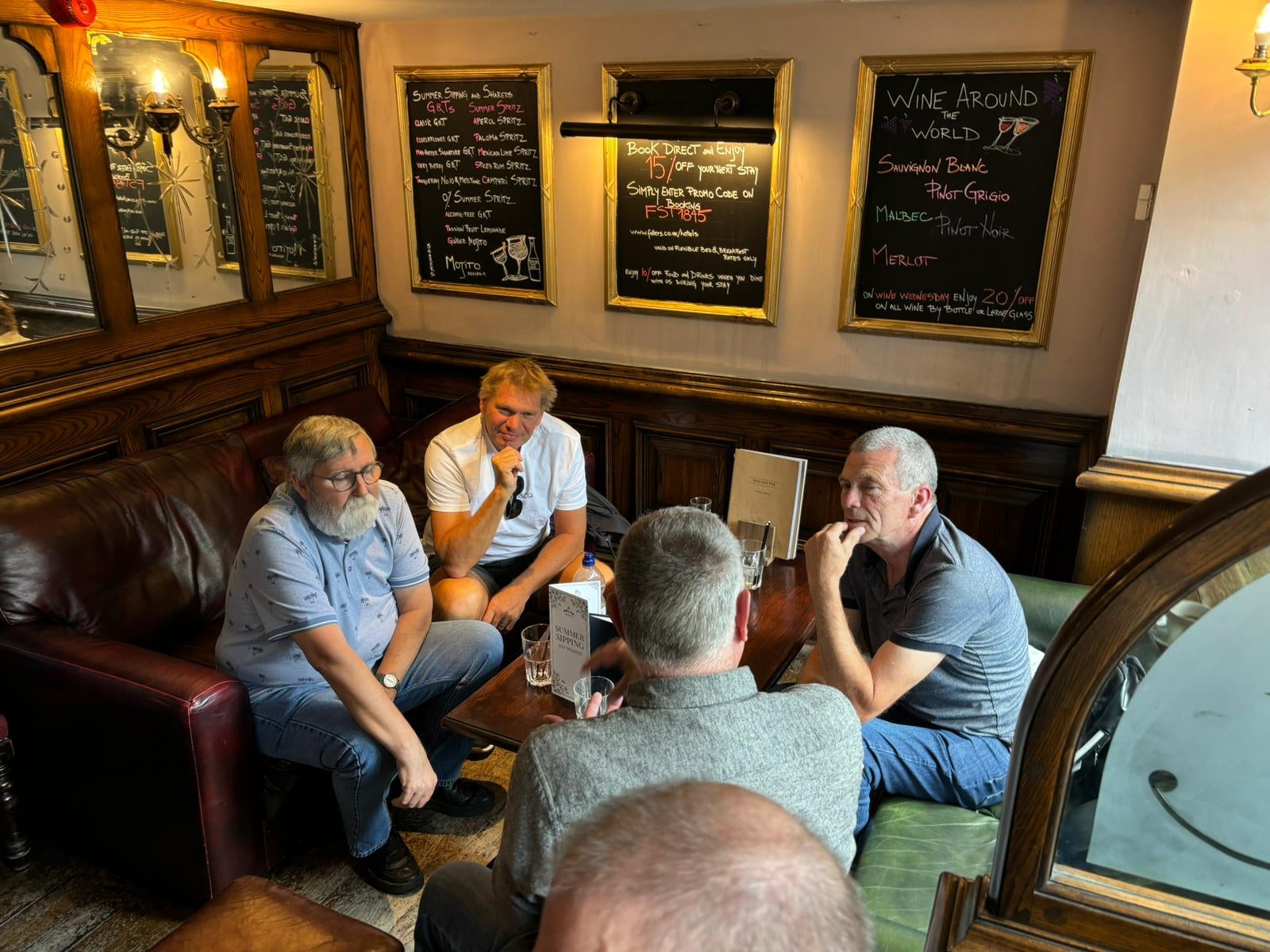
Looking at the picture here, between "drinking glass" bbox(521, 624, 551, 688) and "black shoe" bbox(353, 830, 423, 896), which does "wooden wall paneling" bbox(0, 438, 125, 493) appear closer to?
"black shoe" bbox(353, 830, 423, 896)

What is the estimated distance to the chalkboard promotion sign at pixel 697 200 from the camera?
3408 millimetres

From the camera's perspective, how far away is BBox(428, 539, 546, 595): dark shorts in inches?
117

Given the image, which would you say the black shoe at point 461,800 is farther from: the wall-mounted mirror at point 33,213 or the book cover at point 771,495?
the wall-mounted mirror at point 33,213

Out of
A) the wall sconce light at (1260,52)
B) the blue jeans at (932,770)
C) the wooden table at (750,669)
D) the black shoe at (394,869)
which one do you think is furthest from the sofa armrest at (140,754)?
the wall sconce light at (1260,52)

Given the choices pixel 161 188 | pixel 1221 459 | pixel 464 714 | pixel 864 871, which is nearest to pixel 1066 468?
pixel 1221 459

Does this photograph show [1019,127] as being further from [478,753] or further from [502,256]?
[478,753]

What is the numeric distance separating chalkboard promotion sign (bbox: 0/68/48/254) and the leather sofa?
117 inches

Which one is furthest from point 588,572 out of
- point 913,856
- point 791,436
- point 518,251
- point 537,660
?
point 518,251

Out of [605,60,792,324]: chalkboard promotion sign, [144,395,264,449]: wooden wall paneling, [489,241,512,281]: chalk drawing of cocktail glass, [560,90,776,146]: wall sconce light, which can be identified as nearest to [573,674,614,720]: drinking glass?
[144,395,264,449]: wooden wall paneling

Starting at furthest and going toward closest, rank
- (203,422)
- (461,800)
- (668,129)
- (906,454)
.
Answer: (203,422), (668,129), (461,800), (906,454)

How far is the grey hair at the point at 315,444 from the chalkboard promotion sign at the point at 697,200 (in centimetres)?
186

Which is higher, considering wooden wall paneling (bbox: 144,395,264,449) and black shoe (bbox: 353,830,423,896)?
wooden wall paneling (bbox: 144,395,264,449)

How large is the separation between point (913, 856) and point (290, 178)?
138 inches

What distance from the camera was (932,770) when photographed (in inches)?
77.5
